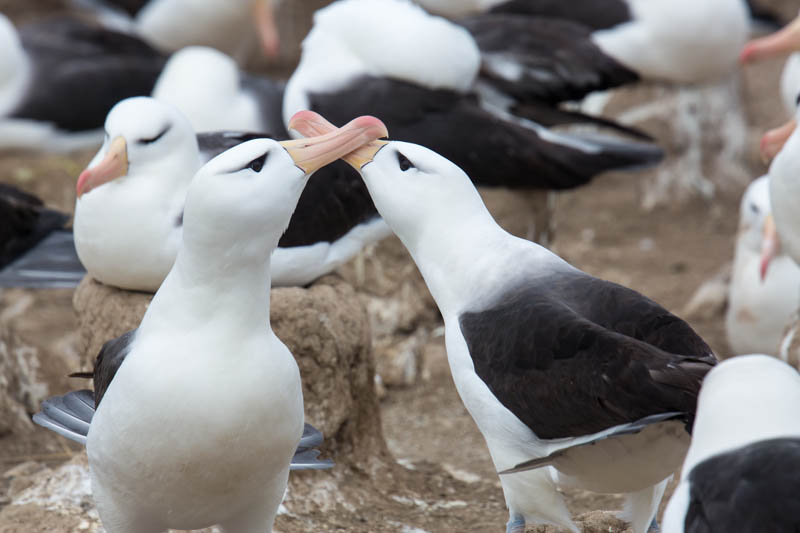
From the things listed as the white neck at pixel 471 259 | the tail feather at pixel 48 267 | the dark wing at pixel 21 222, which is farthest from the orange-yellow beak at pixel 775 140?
the dark wing at pixel 21 222

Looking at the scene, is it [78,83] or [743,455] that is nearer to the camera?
[743,455]

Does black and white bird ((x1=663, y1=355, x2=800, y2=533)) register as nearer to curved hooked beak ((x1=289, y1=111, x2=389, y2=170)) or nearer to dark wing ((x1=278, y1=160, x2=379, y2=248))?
curved hooked beak ((x1=289, y1=111, x2=389, y2=170))

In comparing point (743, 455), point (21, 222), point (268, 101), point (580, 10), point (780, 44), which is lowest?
point (268, 101)

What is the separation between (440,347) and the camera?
6.95 metres

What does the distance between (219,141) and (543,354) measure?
190cm

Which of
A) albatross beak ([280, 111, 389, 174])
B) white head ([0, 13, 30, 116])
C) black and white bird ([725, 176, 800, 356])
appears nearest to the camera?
albatross beak ([280, 111, 389, 174])

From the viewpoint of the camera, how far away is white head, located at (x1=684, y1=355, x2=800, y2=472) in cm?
286

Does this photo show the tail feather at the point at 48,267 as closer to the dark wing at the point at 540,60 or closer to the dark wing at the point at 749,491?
the dark wing at the point at 540,60

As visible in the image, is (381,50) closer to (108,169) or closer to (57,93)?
(108,169)

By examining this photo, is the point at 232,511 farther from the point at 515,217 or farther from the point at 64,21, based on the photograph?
the point at 64,21

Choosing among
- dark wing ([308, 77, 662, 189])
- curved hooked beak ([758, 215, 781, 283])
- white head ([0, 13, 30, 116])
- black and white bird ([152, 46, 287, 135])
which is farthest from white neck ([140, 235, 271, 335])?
white head ([0, 13, 30, 116])

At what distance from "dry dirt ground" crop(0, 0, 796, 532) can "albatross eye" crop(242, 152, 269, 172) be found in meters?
1.52

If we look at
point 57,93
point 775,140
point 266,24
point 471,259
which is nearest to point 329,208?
point 471,259

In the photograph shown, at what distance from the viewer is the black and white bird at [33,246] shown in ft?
17.1
